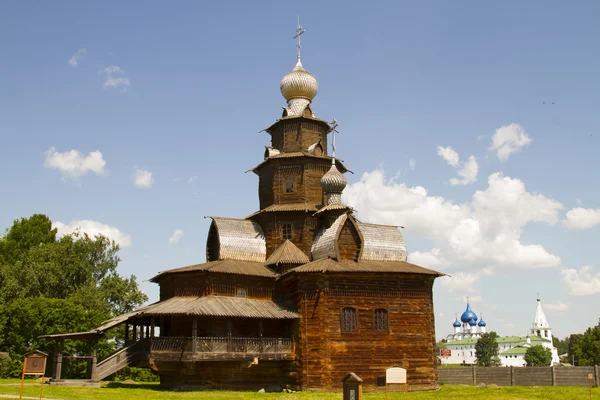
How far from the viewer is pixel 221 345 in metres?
27.2

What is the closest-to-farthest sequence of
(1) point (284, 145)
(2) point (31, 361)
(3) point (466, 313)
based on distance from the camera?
(2) point (31, 361) < (1) point (284, 145) < (3) point (466, 313)

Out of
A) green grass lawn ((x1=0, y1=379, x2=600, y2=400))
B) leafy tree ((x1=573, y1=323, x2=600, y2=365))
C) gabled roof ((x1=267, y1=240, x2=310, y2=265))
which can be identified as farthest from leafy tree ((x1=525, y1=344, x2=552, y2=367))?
gabled roof ((x1=267, y1=240, x2=310, y2=265))

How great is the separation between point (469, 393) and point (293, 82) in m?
20.5

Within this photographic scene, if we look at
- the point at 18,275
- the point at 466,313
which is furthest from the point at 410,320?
the point at 466,313

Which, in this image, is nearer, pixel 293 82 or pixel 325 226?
pixel 325 226

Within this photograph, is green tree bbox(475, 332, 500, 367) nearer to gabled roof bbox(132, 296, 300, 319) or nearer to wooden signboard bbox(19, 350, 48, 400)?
gabled roof bbox(132, 296, 300, 319)

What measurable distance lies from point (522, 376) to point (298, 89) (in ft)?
67.6

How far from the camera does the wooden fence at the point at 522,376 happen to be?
1210 inches

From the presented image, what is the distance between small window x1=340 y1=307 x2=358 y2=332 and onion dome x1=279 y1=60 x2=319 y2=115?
13.4 m

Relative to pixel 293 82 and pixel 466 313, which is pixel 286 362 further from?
pixel 466 313

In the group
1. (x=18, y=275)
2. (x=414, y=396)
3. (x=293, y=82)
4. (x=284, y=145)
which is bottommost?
(x=414, y=396)

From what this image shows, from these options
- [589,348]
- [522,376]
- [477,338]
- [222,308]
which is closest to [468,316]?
[477,338]

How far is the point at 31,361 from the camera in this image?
748 inches

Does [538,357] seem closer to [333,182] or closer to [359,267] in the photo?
[333,182]
